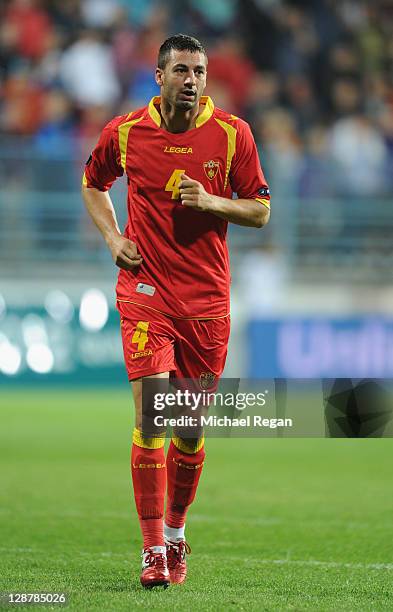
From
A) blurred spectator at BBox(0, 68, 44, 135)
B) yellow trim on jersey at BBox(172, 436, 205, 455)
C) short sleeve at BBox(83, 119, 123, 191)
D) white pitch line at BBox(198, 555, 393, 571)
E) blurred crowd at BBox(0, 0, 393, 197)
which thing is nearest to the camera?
short sleeve at BBox(83, 119, 123, 191)

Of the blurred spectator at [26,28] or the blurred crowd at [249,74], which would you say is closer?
the blurred crowd at [249,74]

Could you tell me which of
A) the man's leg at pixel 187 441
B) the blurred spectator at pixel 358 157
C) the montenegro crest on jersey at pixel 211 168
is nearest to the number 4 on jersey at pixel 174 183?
the montenegro crest on jersey at pixel 211 168

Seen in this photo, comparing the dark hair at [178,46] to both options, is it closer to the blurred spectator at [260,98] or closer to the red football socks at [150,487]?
the red football socks at [150,487]

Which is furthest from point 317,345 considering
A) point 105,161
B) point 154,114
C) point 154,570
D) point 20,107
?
point 154,570

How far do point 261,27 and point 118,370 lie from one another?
18.8 feet

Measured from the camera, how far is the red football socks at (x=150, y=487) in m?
5.43

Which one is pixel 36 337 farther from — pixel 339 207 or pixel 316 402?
pixel 316 402

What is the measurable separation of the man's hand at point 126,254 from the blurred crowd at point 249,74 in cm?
989

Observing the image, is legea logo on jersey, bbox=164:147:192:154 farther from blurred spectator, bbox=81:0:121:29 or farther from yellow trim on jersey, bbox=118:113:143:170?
blurred spectator, bbox=81:0:121:29

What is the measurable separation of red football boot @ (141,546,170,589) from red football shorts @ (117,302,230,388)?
774 mm

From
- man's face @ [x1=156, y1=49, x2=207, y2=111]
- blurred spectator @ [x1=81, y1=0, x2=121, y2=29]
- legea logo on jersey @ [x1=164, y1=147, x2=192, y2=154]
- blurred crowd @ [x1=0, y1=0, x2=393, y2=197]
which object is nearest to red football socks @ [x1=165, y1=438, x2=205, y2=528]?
legea logo on jersey @ [x1=164, y1=147, x2=192, y2=154]

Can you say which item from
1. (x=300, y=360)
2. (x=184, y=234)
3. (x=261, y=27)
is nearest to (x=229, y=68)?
(x=261, y=27)

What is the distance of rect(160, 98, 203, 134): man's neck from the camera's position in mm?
5617

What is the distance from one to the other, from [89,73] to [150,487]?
11.4m
